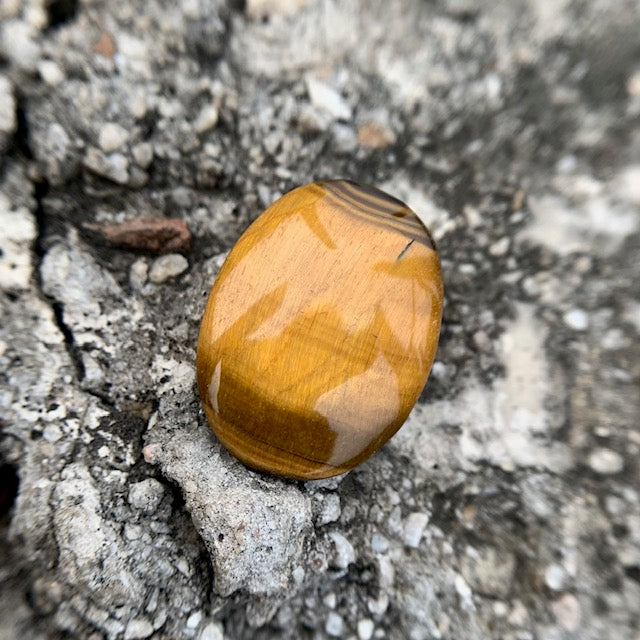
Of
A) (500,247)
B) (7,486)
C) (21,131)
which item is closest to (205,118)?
(21,131)

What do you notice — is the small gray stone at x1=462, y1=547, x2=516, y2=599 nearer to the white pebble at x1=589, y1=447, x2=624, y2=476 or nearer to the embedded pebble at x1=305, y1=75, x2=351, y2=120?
the white pebble at x1=589, y1=447, x2=624, y2=476

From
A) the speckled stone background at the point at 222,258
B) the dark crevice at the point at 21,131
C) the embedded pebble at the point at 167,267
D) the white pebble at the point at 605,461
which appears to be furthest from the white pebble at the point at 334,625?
the dark crevice at the point at 21,131

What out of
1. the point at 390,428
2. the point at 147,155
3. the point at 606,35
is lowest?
the point at 390,428

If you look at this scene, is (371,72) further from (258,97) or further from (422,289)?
(422,289)

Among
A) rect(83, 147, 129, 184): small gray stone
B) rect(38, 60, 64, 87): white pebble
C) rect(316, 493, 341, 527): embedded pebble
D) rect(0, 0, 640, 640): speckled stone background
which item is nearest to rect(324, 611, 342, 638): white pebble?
rect(0, 0, 640, 640): speckled stone background

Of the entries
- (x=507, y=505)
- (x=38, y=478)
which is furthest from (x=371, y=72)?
(x=38, y=478)

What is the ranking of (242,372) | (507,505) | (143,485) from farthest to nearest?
(507,505)
(143,485)
(242,372)

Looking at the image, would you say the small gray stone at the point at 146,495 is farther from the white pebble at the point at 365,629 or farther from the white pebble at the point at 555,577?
the white pebble at the point at 555,577
